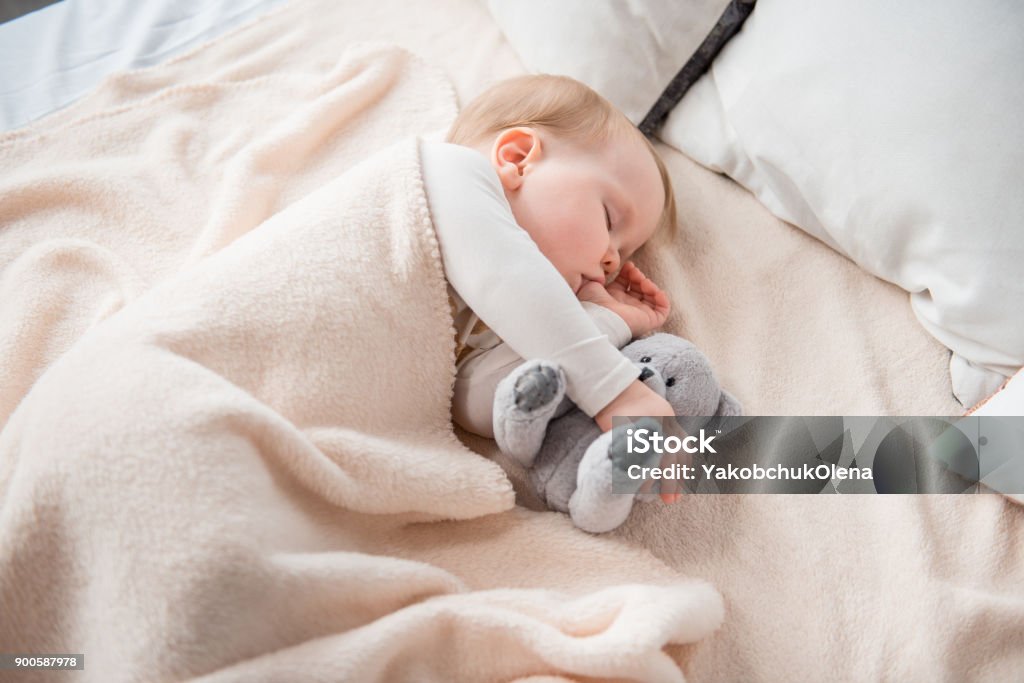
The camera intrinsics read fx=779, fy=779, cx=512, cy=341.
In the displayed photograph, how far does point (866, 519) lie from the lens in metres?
0.93

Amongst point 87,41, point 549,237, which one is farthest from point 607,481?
point 87,41

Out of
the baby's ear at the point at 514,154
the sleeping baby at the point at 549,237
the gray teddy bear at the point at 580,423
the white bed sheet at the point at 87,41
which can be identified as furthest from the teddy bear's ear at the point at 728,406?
the white bed sheet at the point at 87,41

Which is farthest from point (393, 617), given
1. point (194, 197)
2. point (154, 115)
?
point (154, 115)

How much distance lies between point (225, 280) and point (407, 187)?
0.80 feet

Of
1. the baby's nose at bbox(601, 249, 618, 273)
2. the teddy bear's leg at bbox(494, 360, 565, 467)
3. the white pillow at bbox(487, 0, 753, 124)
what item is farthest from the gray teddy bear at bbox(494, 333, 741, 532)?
the white pillow at bbox(487, 0, 753, 124)

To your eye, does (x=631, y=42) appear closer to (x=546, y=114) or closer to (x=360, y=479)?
(x=546, y=114)

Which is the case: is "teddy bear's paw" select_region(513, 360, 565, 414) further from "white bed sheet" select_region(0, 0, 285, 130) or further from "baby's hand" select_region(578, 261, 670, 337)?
"white bed sheet" select_region(0, 0, 285, 130)

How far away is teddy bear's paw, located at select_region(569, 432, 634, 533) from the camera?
0.81 m

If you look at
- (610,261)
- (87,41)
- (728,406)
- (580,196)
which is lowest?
(728,406)

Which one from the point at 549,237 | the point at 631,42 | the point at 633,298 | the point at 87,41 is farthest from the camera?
the point at 87,41

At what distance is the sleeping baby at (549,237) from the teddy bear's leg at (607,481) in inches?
2.5

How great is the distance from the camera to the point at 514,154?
105 centimetres

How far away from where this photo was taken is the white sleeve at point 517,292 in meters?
0.88

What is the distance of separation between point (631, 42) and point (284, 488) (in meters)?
0.92
